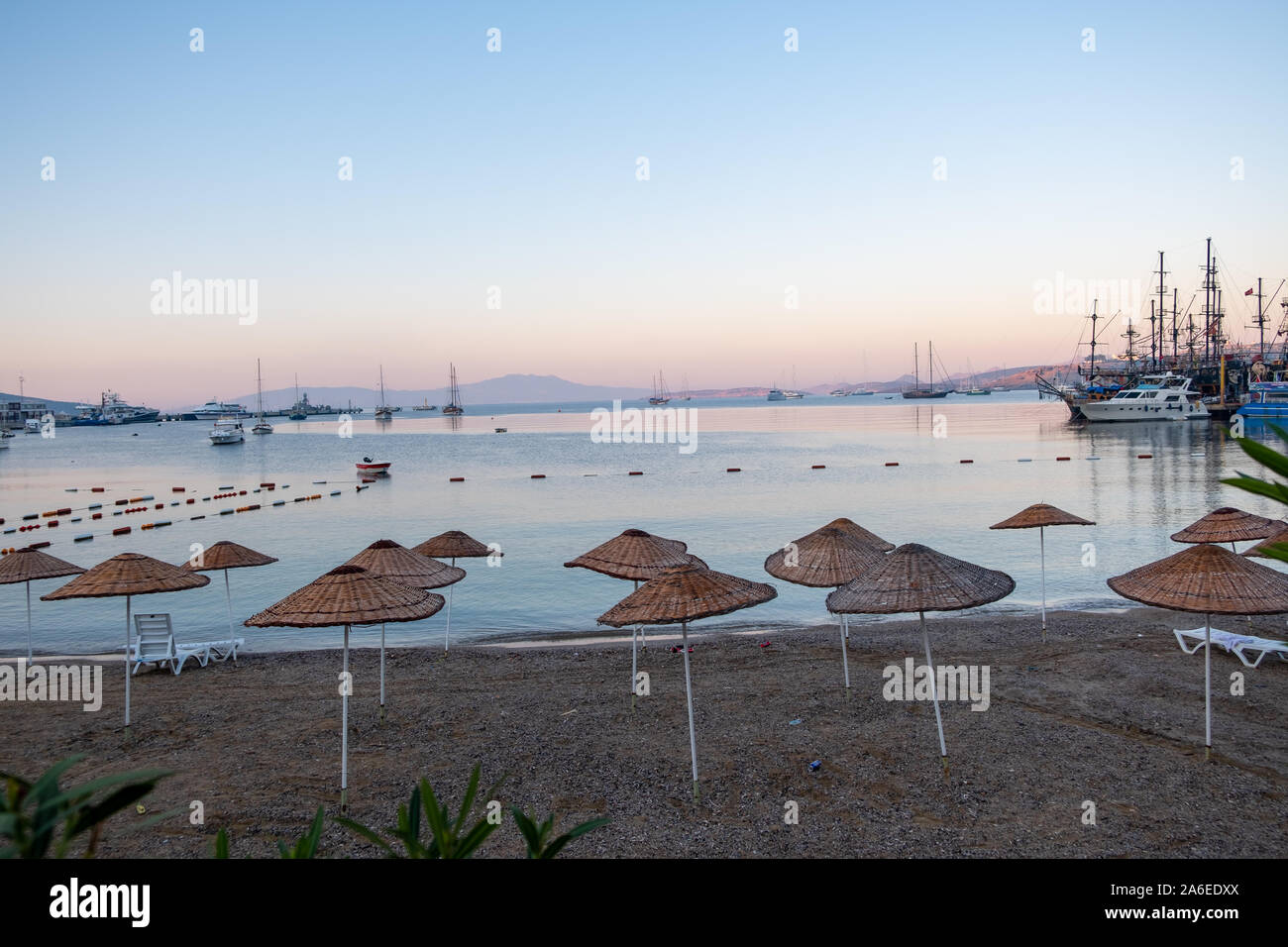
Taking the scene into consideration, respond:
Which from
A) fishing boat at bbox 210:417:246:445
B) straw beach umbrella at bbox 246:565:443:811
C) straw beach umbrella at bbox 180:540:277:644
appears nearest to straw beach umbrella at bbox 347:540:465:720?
straw beach umbrella at bbox 246:565:443:811

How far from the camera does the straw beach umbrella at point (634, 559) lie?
10000mm

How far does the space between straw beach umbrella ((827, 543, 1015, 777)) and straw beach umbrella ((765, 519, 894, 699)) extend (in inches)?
70.7

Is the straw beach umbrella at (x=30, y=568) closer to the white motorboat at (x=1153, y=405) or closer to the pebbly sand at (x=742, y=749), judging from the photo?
the pebbly sand at (x=742, y=749)

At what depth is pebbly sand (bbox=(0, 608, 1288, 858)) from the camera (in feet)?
22.2

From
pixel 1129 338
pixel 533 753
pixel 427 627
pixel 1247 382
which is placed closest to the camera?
pixel 533 753

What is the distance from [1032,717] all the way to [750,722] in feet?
10.5

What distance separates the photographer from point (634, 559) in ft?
33.4

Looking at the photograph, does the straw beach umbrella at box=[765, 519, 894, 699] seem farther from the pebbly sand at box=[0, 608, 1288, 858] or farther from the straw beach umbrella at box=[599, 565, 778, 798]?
the straw beach umbrella at box=[599, 565, 778, 798]

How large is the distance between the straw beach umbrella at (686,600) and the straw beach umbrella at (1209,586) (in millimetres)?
3714

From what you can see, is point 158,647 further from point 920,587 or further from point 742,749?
point 920,587

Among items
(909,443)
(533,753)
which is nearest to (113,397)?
(909,443)
